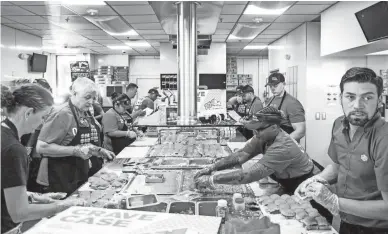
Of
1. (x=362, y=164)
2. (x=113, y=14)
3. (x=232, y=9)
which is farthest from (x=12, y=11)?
(x=362, y=164)

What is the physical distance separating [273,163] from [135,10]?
438cm

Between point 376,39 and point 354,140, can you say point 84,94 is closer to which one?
point 354,140

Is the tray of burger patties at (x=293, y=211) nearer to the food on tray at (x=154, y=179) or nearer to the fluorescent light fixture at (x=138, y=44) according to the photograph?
the food on tray at (x=154, y=179)

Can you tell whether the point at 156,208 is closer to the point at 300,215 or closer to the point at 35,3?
the point at 300,215

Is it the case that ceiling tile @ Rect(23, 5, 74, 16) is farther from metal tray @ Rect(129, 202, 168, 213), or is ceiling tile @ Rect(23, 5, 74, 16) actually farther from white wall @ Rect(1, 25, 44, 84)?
metal tray @ Rect(129, 202, 168, 213)

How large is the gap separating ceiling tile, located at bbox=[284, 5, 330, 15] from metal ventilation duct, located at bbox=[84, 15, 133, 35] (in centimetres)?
310

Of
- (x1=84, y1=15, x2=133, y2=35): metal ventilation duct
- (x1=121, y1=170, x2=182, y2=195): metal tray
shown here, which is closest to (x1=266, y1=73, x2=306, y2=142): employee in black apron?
(x1=121, y1=170, x2=182, y2=195): metal tray

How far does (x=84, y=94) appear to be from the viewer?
3.45 meters

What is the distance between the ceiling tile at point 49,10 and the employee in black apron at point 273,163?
4.29 metres

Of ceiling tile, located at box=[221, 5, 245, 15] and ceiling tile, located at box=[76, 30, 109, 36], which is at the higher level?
ceiling tile, located at box=[76, 30, 109, 36]

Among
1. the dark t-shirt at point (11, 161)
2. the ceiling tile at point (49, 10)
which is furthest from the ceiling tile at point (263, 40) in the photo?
the dark t-shirt at point (11, 161)

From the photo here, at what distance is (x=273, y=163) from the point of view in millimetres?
2680

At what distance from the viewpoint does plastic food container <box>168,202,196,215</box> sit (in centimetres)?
226

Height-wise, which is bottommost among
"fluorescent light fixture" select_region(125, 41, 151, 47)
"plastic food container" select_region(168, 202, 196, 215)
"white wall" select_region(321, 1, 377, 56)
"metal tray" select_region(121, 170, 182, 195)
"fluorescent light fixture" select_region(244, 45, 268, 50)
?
"plastic food container" select_region(168, 202, 196, 215)
